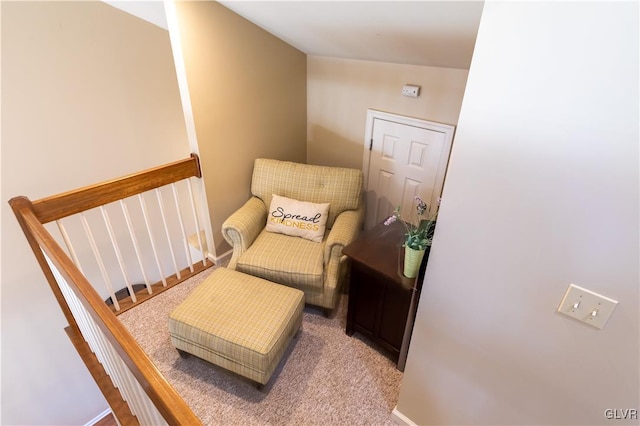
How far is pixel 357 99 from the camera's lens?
286 cm

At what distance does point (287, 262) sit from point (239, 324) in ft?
1.86

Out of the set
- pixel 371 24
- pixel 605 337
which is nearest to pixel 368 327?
pixel 605 337

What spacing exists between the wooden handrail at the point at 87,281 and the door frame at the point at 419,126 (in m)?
1.44

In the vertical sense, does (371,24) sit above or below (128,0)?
below

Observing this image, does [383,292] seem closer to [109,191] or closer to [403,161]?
[403,161]

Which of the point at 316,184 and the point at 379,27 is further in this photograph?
the point at 316,184

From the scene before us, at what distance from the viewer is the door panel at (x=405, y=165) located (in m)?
2.55

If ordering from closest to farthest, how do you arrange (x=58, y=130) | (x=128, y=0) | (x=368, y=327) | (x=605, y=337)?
(x=605, y=337), (x=368, y=327), (x=128, y=0), (x=58, y=130)

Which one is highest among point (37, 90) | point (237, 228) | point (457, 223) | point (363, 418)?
point (37, 90)

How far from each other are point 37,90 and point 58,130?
0.98 ft

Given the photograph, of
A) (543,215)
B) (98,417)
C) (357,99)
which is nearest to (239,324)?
(543,215)

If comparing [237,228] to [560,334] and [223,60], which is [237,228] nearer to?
[223,60]

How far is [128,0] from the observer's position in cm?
235

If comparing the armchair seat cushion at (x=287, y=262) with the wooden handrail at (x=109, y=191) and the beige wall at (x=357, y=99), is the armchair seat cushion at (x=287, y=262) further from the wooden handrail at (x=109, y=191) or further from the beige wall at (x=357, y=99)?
the beige wall at (x=357, y=99)
